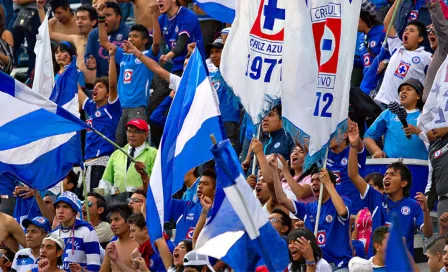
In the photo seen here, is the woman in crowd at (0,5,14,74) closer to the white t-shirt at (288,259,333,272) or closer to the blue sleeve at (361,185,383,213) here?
the blue sleeve at (361,185,383,213)

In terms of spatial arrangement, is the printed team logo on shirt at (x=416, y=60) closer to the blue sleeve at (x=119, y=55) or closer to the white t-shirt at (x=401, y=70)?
the white t-shirt at (x=401, y=70)

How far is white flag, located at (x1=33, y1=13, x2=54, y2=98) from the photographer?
1552cm

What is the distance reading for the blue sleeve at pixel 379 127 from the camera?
1433cm

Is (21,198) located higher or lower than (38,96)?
lower

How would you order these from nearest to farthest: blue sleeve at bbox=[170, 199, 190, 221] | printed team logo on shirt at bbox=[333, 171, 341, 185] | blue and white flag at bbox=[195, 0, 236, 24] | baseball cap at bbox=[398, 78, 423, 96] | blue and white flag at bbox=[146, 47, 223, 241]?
blue and white flag at bbox=[146, 47, 223, 241] < blue sleeve at bbox=[170, 199, 190, 221] < printed team logo on shirt at bbox=[333, 171, 341, 185] < baseball cap at bbox=[398, 78, 423, 96] < blue and white flag at bbox=[195, 0, 236, 24]

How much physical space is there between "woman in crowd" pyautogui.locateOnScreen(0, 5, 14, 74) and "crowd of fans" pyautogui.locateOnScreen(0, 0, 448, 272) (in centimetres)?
2

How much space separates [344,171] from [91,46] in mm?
5595

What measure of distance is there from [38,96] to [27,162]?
2.47ft

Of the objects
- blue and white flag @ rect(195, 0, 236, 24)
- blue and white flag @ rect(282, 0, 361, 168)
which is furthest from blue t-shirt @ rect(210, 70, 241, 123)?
blue and white flag @ rect(282, 0, 361, 168)

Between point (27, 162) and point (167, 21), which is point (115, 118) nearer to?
point (167, 21)

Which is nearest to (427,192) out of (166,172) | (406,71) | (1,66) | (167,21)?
(406,71)

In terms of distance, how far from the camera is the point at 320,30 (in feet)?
39.9

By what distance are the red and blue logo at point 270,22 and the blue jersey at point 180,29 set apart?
3.73 m

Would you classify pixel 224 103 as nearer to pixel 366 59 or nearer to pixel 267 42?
pixel 366 59
